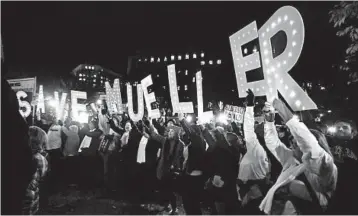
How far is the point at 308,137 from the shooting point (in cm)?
414

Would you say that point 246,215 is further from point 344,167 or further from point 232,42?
point 232,42

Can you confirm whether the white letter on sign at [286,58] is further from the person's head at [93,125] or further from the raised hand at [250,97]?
the person's head at [93,125]

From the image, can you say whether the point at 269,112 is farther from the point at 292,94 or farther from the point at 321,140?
the point at 321,140

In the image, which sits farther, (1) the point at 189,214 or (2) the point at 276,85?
(1) the point at 189,214

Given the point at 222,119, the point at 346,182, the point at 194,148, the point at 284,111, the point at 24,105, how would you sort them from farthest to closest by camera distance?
the point at 222,119 < the point at 24,105 < the point at 194,148 < the point at 284,111 < the point at 346,182

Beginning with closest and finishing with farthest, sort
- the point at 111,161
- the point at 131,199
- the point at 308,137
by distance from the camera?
the point at 308,137 < the point at 131,199 < the point at 111,161

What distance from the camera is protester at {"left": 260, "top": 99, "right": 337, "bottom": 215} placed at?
4.09 meters

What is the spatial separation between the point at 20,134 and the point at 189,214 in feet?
18.5

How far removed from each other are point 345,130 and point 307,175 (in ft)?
4.39

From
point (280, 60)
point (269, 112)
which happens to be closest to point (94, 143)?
point (269, 112)

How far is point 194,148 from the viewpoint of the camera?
7.96 m

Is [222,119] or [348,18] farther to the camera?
[222,119]

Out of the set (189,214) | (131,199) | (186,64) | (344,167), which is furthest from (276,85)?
(186,64)

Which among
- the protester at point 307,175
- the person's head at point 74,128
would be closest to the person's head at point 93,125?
Answer: the person's head at point 74,128
